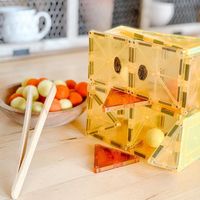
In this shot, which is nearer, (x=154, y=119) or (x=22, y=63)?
(x=154, y=119)

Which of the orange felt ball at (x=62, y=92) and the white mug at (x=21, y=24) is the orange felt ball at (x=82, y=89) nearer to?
the orange felt ball at (x=62, y=92)

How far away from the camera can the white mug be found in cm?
95

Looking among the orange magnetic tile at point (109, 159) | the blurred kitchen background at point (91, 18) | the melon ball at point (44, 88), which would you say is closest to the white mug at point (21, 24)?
the blurred kitchen background at point (91, 18)

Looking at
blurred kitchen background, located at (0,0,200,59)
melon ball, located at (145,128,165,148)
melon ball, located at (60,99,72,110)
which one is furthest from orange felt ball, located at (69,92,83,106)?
blurred kitchen background, located at (0,0,200,59)

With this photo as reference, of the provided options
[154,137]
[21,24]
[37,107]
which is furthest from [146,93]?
[21,24]

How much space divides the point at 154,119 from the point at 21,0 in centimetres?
57

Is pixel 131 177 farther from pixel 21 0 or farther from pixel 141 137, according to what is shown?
pixel 21 0

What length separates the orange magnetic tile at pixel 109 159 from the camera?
0.54 meters

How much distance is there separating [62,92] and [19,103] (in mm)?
69

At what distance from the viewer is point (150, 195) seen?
0.49m

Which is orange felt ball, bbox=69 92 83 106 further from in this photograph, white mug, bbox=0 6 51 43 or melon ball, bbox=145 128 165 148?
white mug, bbox=0 6 51 43

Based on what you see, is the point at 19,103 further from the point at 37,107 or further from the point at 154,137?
the point at 154,137

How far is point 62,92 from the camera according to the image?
66cm

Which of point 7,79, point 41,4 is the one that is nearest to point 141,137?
point 7,79
